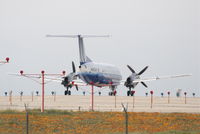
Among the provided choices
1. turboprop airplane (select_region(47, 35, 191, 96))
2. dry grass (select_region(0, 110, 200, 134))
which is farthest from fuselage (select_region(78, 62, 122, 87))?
dry grass (select_region(0, 110, 200, 134))

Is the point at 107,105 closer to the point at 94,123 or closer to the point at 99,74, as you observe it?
the point at 99,74

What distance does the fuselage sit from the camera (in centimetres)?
8219

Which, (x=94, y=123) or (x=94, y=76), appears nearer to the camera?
(x=94, y=123)

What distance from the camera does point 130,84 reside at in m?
84.9

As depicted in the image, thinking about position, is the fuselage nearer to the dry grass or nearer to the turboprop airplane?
the turboprop airplane

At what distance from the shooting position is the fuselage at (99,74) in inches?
3236

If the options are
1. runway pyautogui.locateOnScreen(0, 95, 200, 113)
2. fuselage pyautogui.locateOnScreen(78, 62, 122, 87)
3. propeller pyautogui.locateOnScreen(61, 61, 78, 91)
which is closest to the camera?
runway pyautogui.locateOnScreen(0, 95, 200, 113)

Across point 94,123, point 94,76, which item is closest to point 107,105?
point 94,76

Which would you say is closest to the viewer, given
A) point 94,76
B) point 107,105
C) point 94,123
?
point 94,123

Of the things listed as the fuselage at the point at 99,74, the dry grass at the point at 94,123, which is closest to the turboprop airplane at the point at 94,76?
the fuselage at the point at 99,74

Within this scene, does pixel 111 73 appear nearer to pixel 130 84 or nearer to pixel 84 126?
pixel 130 84

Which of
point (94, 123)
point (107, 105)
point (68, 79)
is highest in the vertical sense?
point (68, 79)

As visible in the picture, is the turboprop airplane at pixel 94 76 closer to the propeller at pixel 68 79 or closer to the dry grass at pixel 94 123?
the propeller at pixel 68 79

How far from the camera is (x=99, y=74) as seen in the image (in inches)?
3364
